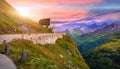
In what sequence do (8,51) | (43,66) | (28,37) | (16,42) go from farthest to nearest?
(28,37) → (16,42) → (8,51) → (43,66)

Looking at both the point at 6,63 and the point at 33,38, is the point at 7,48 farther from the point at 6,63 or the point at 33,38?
the point at 33,38

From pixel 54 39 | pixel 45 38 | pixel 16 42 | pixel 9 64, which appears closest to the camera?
pixel 9 64

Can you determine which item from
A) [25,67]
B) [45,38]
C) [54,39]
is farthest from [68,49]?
[25,67]

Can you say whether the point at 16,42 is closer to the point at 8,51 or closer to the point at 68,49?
the point at 8,51

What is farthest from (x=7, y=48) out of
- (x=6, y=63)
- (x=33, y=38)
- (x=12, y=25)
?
(x=12, y=25)

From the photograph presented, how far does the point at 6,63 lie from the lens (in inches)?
1372

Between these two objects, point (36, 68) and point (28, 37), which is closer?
point (36, 68)

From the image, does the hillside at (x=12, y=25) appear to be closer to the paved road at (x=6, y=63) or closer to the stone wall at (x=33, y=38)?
the stone wall at (x=33, y=38)

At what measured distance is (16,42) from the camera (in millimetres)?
53906

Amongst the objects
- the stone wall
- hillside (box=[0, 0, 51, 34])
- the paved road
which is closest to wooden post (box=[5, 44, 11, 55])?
the paved road

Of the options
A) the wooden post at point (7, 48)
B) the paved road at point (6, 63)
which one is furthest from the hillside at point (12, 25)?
the paved road at point (6, 63)

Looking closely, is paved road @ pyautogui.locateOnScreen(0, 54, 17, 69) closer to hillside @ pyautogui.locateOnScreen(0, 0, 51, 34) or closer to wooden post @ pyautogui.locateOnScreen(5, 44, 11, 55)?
wooden post @ pyautogui.locateOnScreen(5, 44, 11, 55)

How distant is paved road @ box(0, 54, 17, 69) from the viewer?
32.8 m

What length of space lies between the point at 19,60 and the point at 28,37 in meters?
32.3
